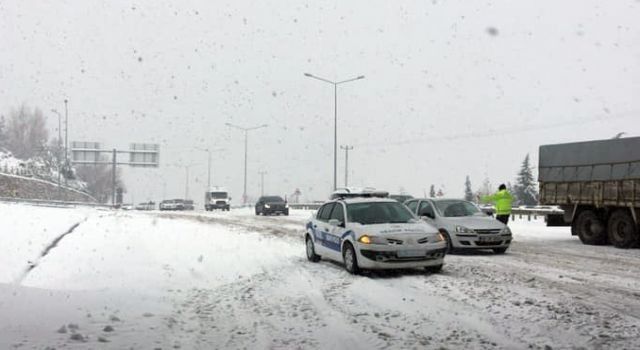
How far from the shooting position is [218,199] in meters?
57.2

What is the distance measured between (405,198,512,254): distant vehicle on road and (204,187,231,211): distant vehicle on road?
42.6 m

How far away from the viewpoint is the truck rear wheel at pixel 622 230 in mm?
16375

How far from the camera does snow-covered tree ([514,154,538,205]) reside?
77.9 metres

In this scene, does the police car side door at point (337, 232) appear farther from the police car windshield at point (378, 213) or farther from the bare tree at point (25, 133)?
the bare tree at point (25, 133)

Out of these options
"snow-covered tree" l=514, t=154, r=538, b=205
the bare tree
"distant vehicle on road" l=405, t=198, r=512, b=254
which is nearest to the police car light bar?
"distant vehicle on road" l=405, t=198, r=512, b=254

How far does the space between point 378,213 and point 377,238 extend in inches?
49.4

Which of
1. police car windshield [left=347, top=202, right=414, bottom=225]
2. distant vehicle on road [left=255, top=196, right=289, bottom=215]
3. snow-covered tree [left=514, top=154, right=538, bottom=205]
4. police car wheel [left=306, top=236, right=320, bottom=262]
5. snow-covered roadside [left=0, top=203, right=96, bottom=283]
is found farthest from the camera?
snow-covered tree [left=514, top=154, right=538, bottom=205]

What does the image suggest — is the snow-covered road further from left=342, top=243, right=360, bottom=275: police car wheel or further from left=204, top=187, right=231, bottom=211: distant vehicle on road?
left=204, top=187, right=231, bottom=211: distant vehicle on road

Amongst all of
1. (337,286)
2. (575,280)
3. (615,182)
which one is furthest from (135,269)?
(615,182)

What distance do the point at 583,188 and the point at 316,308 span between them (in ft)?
42.0

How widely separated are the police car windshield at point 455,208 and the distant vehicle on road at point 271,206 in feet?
89.4

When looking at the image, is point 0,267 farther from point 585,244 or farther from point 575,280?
point 585,244

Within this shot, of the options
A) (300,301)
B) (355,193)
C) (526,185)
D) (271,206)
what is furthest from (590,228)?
(526,185)

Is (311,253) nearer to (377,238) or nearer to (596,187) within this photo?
(377,238)
